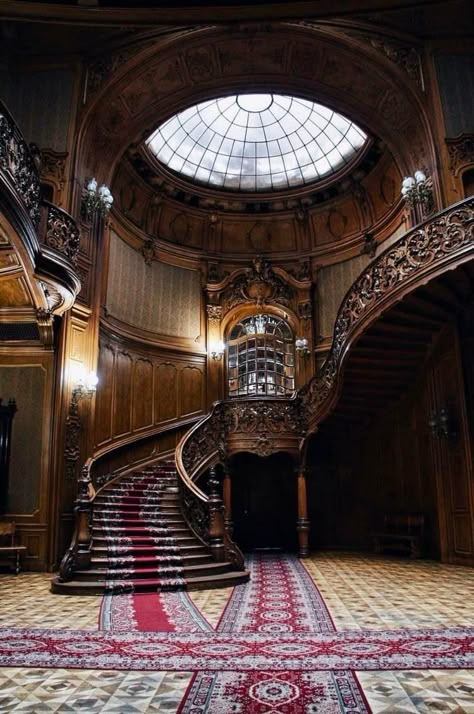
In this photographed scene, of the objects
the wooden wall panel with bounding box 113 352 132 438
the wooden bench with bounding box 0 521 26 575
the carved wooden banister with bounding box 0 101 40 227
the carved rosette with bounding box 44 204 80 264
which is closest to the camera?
the carved wooden banister with bounding box 0 101 40 227

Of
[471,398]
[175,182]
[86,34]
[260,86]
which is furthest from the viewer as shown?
[175,182]

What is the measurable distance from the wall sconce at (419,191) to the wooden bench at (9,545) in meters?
9.37

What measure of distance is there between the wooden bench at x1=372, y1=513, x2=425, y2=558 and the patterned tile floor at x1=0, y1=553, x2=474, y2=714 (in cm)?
55

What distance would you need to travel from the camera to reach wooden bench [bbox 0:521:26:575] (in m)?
8.94

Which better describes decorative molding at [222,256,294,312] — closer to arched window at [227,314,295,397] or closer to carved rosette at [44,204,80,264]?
arched window at [227,314,295,397]

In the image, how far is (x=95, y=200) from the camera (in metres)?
11.2

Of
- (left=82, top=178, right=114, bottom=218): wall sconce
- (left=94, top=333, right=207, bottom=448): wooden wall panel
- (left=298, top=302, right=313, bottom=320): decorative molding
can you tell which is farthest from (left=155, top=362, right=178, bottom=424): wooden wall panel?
(left=82, top=178, right=114, bottom=218): wall sconce

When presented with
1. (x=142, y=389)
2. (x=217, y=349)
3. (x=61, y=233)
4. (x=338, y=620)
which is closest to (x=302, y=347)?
(x=217, y=349)

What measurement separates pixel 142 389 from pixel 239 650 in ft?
32.0

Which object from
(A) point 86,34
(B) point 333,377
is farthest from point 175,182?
(B) point 333,377

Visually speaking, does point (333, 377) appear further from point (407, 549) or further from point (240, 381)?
point (240, 381)

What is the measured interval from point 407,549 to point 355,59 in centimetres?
985

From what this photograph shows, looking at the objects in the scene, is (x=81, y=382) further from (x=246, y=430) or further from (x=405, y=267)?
(x=405, y=267)

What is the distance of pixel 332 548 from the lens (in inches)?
511
